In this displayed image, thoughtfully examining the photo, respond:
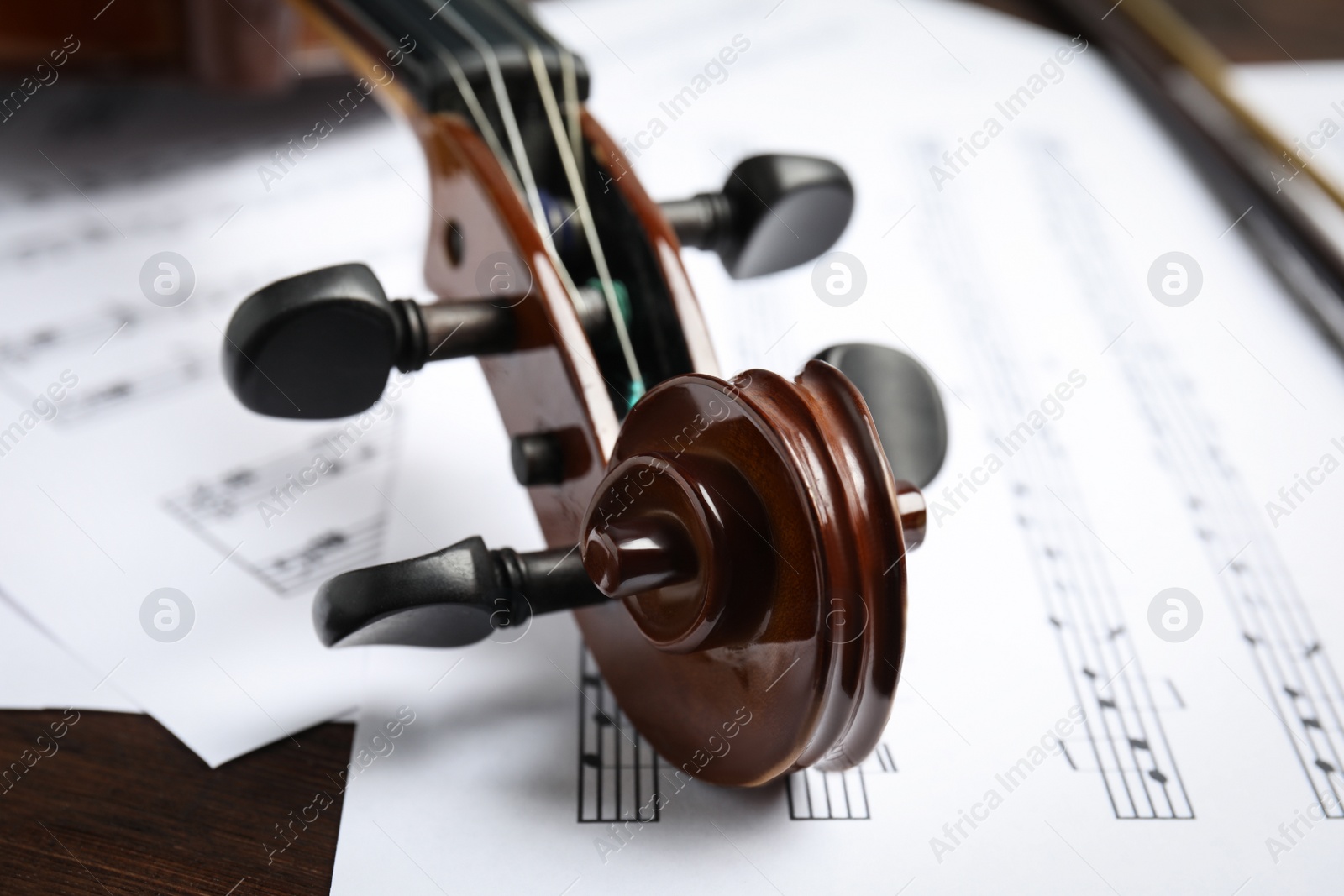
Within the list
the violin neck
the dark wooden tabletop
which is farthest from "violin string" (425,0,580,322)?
the dark wooden tabletop

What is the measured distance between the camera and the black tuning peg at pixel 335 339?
29.7 inches

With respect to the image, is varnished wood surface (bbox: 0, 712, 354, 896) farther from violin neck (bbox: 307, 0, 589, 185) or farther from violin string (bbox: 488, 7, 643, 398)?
violin neck (bbox: 307, 0, 589, 185)

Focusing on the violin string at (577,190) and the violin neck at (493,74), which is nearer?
the violin string at (577,190)

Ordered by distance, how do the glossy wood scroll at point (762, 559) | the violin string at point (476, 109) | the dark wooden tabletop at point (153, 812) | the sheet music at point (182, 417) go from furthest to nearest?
1. the violin string at point (476, 109)
2. the sheet music at point (182, 417)
3. the dark wooden tabletop at point (153, 812)
4. the glossy wood scroll at point (762, 559)

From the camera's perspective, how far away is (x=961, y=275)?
4.32 ft

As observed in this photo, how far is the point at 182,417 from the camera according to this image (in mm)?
1066

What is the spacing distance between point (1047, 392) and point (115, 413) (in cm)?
86

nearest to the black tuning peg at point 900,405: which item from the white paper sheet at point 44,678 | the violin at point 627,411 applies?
the violin at point 627,411

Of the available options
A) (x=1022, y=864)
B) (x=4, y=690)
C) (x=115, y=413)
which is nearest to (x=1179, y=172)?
(x=1022, y=864)

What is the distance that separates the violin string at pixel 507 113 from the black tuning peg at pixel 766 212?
10cm

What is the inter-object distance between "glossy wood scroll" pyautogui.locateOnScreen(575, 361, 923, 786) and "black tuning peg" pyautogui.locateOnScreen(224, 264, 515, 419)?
18cm

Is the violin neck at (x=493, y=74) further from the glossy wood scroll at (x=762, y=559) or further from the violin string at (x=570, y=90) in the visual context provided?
the glossy wood scroll at (x=762, y=559)

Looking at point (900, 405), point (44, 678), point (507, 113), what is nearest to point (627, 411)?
point (900, 405)

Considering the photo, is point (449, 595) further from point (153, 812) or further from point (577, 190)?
point (577, 190)
